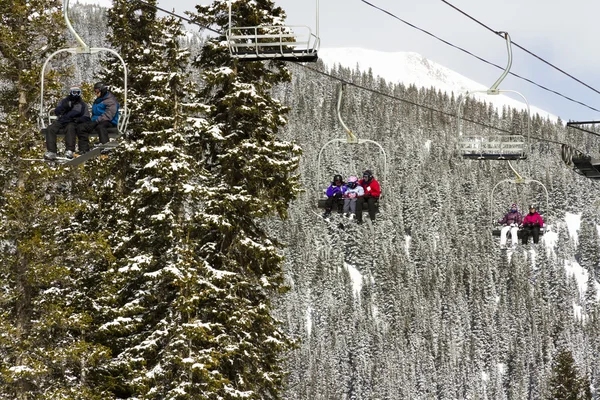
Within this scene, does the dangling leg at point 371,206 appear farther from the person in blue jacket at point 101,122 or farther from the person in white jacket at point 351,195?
the person in blue jacket at point 101,122

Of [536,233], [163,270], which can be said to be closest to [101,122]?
[163,270]

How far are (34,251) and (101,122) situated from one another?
5432 mm

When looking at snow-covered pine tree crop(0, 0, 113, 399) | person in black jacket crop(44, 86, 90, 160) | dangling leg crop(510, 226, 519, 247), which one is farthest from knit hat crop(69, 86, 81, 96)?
dangling leg crop(510, 226, 519, 247)

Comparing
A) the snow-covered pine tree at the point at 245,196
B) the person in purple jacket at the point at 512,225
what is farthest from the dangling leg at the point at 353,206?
the person in purple jacket at the point at 512,225

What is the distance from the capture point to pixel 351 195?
22.3 metres

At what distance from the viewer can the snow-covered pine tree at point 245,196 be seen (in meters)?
20.1

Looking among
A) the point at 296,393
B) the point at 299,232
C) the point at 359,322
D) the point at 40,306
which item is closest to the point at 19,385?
the point at 40,306

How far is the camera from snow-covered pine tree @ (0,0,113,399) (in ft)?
64.8

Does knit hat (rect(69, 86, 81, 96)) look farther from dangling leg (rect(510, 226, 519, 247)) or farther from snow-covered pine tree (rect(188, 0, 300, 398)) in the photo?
dangling leg (rect(510, 226, 519, 247))

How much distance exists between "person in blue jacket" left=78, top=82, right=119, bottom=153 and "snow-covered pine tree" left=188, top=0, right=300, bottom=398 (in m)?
4.49

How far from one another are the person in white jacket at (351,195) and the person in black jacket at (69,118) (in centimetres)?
796

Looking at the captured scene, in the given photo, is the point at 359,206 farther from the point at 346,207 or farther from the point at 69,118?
the point at 69,118

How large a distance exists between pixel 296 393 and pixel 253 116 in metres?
112

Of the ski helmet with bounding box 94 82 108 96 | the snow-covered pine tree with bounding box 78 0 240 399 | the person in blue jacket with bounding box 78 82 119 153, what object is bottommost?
the snow-covered pine tree with bounding box 78 0 240 399
